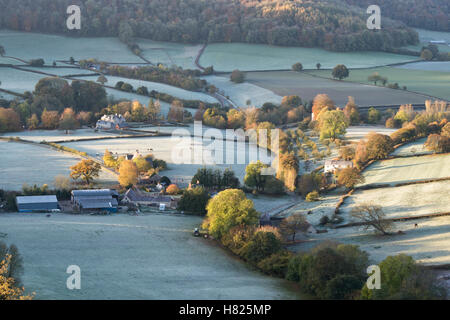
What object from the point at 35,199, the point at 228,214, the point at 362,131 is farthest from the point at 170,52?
the point at 228,214

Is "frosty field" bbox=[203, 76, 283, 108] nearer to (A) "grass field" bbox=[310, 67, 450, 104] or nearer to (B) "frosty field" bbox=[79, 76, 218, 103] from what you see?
(B) "frosty field" bbox=[79, 76, 218, 103]

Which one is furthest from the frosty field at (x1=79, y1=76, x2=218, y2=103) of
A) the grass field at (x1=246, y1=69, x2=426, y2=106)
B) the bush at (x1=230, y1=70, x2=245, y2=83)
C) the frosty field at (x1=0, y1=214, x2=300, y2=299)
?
the frosty field at (x1=0, y1=214, x2=300, y2=299)

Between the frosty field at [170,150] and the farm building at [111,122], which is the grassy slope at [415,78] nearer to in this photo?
the frosty field at [170,150]

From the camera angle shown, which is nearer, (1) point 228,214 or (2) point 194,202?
(1) point 228,214

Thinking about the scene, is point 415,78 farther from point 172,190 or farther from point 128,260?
point 128,260

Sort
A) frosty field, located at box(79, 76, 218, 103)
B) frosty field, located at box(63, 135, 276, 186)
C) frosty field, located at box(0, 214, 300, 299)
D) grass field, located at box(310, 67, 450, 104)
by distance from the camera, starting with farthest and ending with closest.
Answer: grass field, located at box(310, 67, 450, 104), frosty field, located at box(79, 76, 218, 103), frosty field, located at box(63, 135, 276, 186), frosty field, located at box(0, 214, 300, 299)

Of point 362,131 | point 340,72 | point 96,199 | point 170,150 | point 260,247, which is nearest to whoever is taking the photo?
point 260,247
